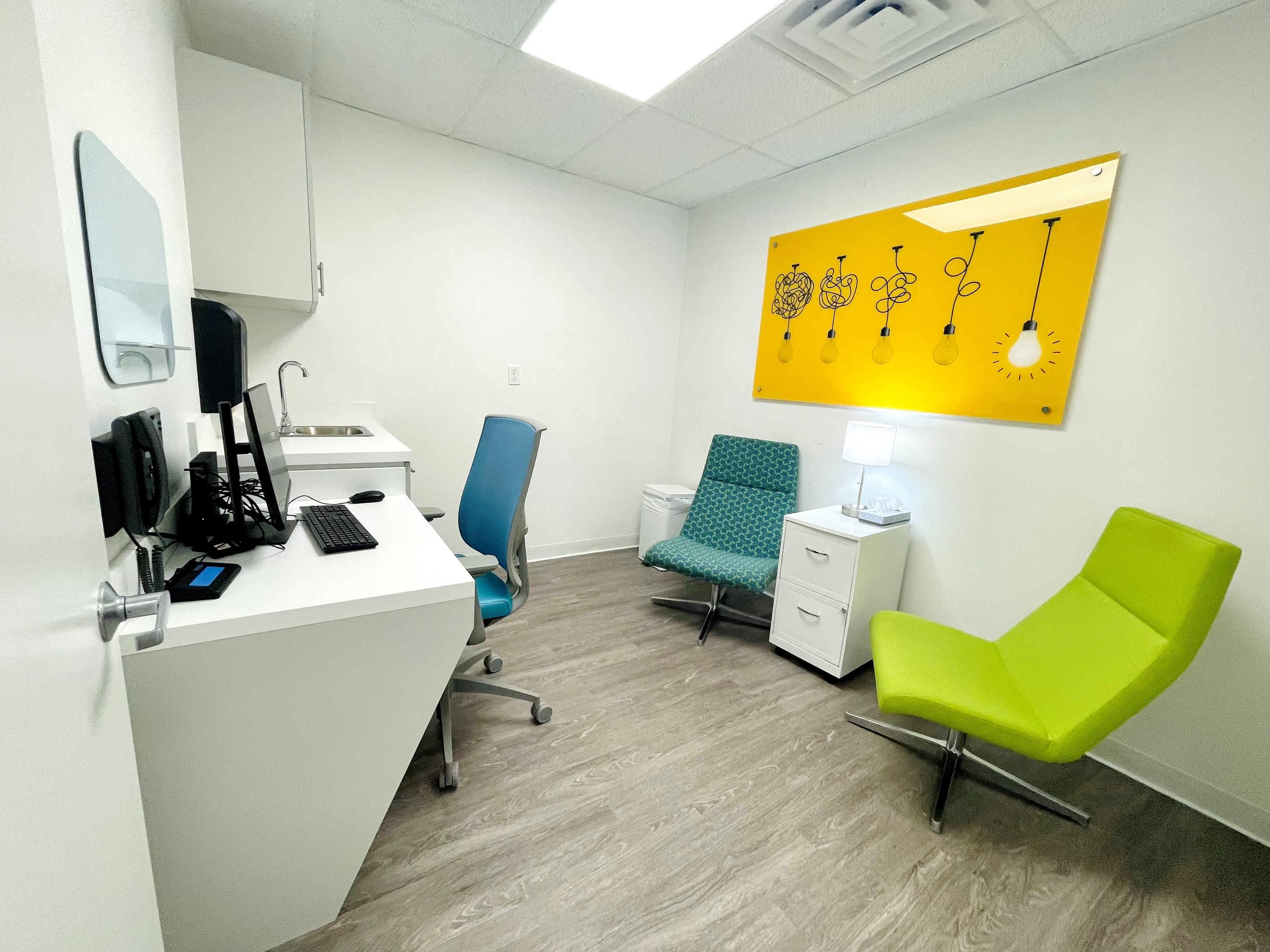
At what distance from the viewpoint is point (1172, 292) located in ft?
5.62

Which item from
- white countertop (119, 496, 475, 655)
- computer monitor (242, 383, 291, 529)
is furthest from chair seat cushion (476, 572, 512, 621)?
computer monitor (242, 383, 291, 529)

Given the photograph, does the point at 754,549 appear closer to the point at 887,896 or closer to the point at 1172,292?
the point at 887,896

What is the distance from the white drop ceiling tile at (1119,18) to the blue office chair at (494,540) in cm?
214

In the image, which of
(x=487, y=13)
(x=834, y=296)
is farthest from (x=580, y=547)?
(x=487, y=13)

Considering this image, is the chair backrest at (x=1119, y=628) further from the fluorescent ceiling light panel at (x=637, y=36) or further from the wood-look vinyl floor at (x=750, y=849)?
the fluorescent ceiling light panel at (x=637, y=36)

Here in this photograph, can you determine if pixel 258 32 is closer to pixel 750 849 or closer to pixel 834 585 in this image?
pixel 834 585

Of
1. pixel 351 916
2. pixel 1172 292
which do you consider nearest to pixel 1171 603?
pixel 1172 292

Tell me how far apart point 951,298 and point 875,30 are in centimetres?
108

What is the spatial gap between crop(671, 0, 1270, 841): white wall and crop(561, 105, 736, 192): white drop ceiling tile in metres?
0.90

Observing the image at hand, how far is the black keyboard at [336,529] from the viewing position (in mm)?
1316

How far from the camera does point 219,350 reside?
1.74 meters

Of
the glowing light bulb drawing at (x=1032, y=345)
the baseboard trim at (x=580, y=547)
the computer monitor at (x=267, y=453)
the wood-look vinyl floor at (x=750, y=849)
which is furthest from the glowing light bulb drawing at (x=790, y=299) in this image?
the computer monitor at (x=267, y=453)

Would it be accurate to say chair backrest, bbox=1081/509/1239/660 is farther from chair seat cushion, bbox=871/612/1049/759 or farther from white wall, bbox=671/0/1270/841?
chair seat cushion, bbox=871/612/1049/759

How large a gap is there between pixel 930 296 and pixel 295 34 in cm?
285
